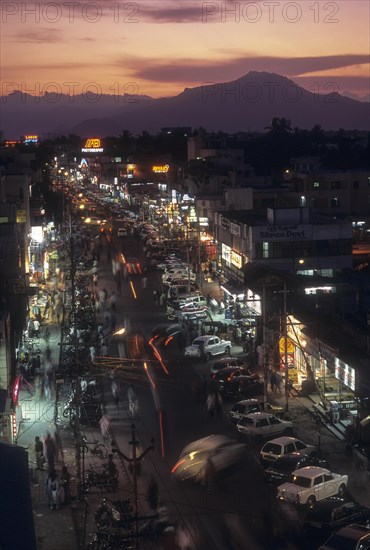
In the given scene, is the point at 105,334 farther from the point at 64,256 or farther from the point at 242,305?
the point at 64,256

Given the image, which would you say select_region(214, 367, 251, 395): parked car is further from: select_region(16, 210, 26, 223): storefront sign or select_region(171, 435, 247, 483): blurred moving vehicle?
select_region(16, 210, 26, 223): storefront sign

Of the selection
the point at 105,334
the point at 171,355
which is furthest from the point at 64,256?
the point at 171,355

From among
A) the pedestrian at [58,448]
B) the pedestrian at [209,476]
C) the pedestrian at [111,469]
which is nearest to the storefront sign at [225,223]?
the pedestrian at [58,448]

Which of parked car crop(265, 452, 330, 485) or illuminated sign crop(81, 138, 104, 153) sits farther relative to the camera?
illuminated sign crop(81, 138, 104, 153)

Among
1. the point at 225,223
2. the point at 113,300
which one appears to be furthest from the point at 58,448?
the point at 225,223

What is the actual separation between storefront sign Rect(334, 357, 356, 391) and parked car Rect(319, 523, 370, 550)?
5687mm

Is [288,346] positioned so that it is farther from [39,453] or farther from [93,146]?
[93,146]

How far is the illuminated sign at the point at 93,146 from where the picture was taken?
129875mm

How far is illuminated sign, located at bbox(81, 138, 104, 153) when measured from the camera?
12988 cm

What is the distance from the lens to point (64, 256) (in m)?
43.8

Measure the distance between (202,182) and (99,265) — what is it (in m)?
15.1

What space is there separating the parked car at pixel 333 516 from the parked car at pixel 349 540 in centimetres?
91

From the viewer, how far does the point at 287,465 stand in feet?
46.3

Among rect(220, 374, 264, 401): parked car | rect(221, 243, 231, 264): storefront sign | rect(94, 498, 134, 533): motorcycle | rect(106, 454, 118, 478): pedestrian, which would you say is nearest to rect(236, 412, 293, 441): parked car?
rect(220, 374, 264, 401): parked car
